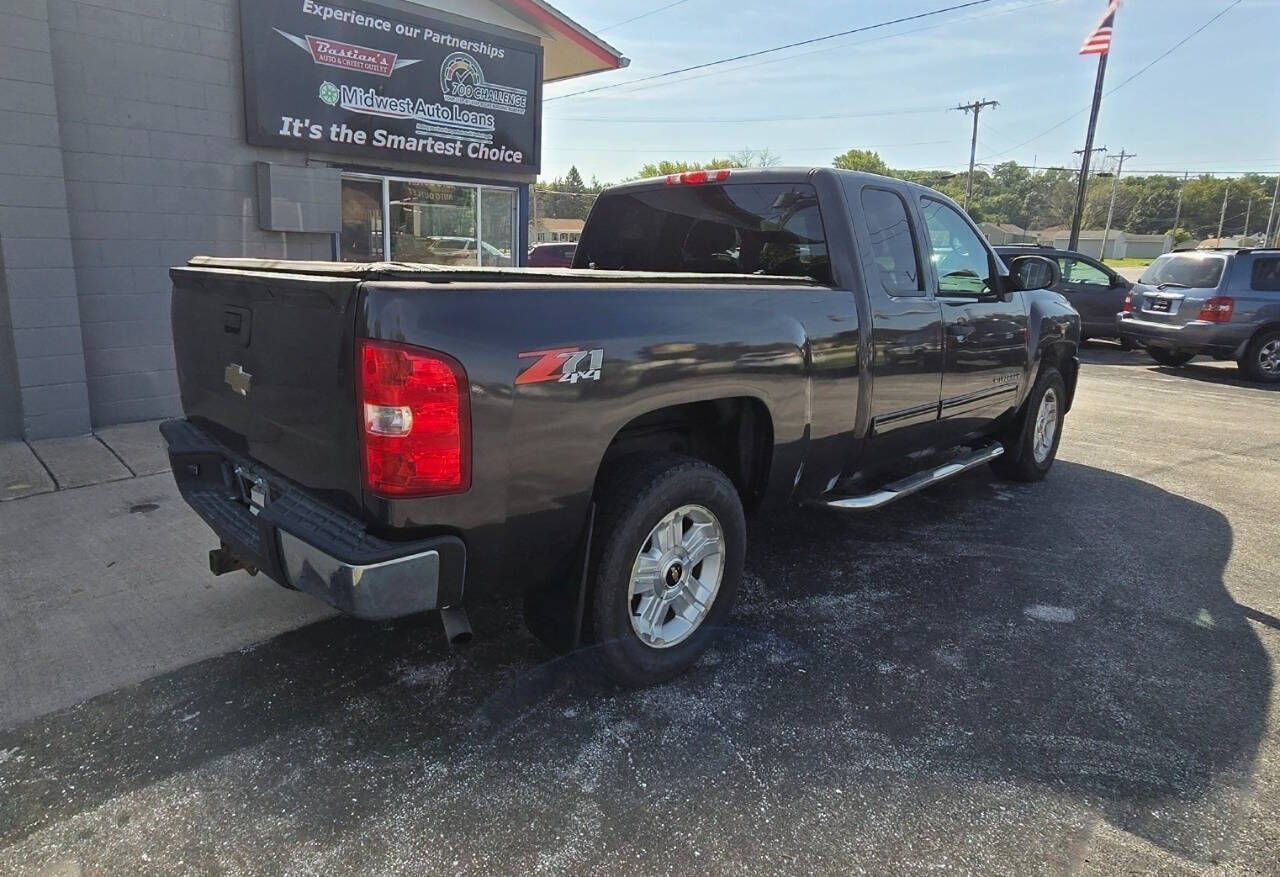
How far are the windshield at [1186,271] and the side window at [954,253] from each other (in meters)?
9.24

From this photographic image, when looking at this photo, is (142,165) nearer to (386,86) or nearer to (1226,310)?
(386,86)

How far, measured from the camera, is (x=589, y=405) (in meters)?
2.70

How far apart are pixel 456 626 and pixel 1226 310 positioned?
42.6ft

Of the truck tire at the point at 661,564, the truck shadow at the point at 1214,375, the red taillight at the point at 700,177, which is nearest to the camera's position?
the truck tire at the point at 661,564

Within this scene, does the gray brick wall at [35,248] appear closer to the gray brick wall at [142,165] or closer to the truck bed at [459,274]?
the gray brick wall at [142,165]

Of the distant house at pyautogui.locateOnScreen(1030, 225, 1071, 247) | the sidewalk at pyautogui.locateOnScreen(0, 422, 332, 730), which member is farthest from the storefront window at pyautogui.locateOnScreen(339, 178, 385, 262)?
the distant house at pyautogui.locateOnScreen(1030, 225, 1071, 247)

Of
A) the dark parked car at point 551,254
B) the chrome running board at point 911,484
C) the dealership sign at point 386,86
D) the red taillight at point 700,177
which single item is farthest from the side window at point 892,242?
the dark parked car at point 551,254

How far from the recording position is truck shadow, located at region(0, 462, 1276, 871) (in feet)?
8.21

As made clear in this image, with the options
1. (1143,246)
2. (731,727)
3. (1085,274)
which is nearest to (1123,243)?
(1143,246)

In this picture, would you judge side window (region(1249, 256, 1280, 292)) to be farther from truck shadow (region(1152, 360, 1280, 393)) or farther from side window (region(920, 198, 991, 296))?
side window (region(920, 198, 991, 296))

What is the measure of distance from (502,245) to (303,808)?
27.0ft

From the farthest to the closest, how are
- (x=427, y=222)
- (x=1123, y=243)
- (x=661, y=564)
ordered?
(x=1123, y=243) < (x=427, y=222) < (x=661, y=564)

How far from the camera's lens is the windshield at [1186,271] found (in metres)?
12.1

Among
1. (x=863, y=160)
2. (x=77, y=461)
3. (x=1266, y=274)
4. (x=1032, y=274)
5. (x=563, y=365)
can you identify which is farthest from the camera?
(x=863, y=160)
